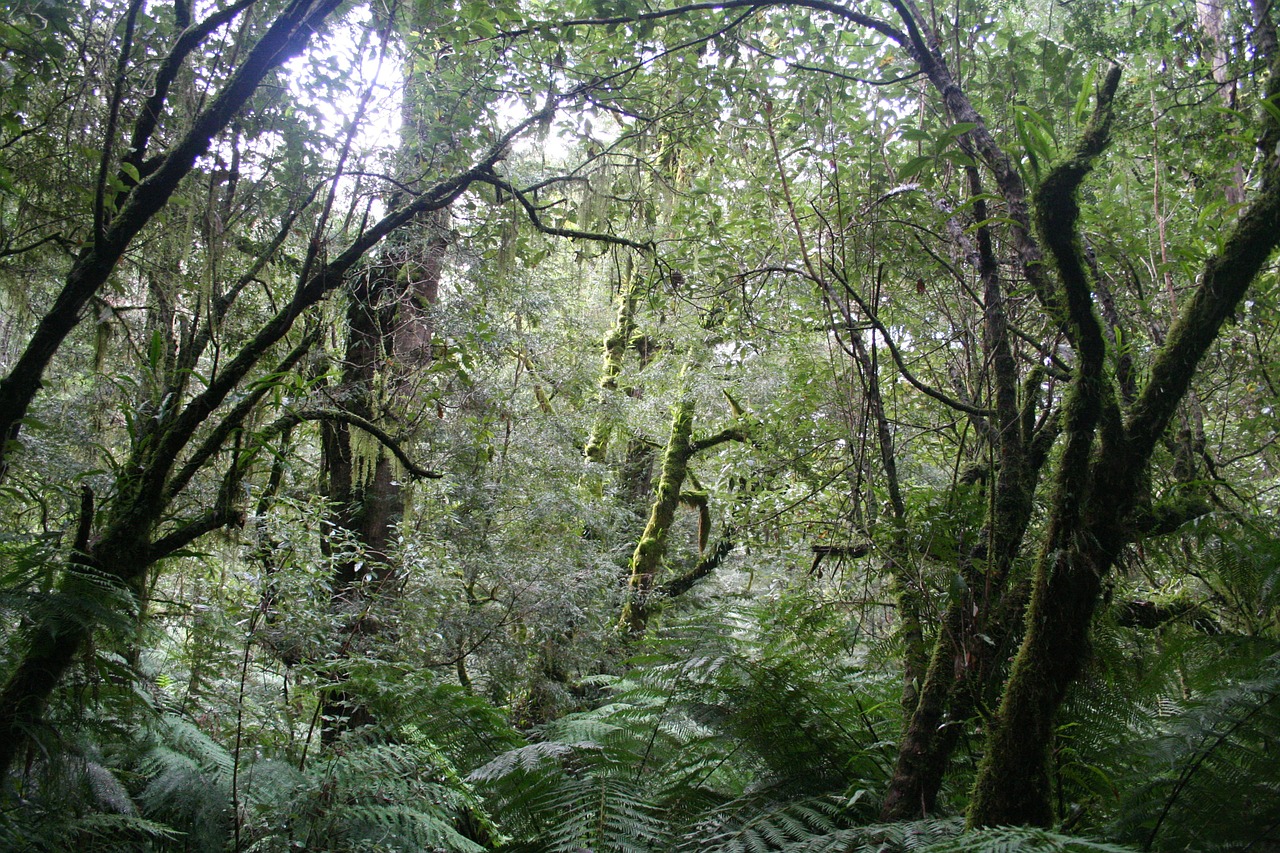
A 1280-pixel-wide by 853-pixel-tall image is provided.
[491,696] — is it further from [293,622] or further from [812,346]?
[812,346]

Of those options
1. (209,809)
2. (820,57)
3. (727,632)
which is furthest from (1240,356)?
(209,809)

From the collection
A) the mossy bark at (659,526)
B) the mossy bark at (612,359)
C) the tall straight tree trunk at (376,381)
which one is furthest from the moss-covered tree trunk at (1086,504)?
the mossy bark at (612,359)

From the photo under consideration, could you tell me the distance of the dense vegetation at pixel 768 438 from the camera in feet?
5.22

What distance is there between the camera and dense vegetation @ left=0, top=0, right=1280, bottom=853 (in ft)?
5.22

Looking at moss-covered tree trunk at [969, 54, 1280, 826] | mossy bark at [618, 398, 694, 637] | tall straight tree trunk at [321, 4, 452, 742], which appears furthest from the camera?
mossy bark at [618, 398, 694, 637]

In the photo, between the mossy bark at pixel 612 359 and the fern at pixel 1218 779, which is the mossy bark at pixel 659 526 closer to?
the mossy bark at pixel 612 359

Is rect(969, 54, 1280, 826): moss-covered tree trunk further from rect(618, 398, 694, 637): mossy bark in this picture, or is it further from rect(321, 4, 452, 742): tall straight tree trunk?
rect(618, 398, 694, 637): mossy bark

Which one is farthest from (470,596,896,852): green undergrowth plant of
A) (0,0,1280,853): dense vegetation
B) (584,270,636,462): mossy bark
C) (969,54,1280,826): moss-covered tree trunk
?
(584,270,636,462): mossy bark

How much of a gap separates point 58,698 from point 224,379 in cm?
94

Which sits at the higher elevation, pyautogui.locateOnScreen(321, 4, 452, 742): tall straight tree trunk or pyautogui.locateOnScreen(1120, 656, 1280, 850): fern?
pyautogui.locateOnScreen(321, 4, 452, 742): tall straight tree trunk

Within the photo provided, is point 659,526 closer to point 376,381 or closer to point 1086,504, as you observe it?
point 376,381

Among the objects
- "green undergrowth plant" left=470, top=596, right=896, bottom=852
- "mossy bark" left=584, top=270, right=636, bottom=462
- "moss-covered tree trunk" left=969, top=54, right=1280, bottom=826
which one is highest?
"mossy bark" left=584, top=270, right=636, bottom=462

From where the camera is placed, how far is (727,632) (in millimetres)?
2801

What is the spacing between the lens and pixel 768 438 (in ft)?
17.2
